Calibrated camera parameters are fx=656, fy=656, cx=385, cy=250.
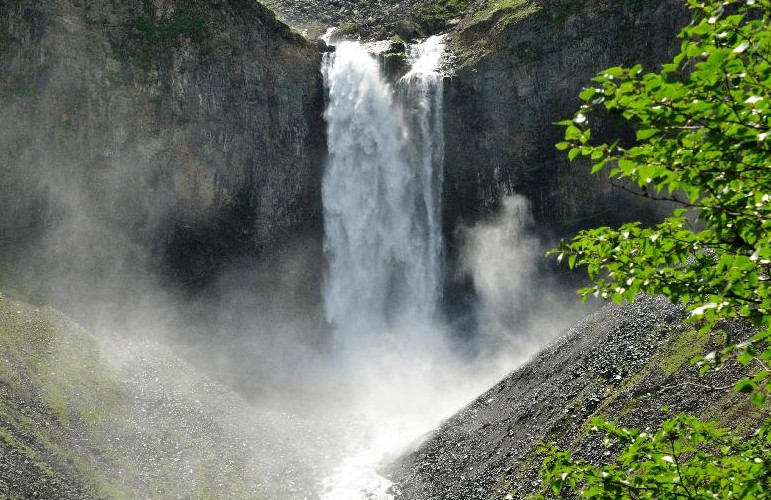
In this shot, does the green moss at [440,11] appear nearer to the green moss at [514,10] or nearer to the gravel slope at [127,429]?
the green moss at [514,10]

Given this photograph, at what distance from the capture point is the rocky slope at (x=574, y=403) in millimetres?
21266

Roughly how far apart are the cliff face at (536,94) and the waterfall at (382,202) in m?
2.09

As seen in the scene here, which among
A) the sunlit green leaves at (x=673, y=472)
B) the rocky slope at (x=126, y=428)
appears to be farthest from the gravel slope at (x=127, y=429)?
the sunlit green leaves at (x=673, y=472)

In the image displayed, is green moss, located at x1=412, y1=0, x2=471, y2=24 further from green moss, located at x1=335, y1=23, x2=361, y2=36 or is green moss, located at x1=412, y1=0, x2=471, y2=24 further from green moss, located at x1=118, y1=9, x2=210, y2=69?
green moss, located at x1=118, y1=9, x2=210, y2=69

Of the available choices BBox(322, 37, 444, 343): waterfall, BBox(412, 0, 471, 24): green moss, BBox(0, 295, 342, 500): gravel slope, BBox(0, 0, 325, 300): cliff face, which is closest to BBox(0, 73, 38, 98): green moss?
BBox(0, 0, 325, 300): cliff face

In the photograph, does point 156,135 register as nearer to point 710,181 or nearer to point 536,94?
point 536,94

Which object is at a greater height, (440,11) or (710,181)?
(440,11)

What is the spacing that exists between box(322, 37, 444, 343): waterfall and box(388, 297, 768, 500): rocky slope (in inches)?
740

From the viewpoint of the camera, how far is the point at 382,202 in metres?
53.2

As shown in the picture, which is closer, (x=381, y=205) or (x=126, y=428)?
(x=126, y=428)

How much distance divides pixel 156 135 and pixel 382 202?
18.1 meters

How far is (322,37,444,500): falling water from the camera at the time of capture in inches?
2041

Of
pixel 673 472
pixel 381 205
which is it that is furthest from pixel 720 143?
pixel 381 205

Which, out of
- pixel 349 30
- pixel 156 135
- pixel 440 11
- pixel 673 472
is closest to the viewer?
pixel 673 472
